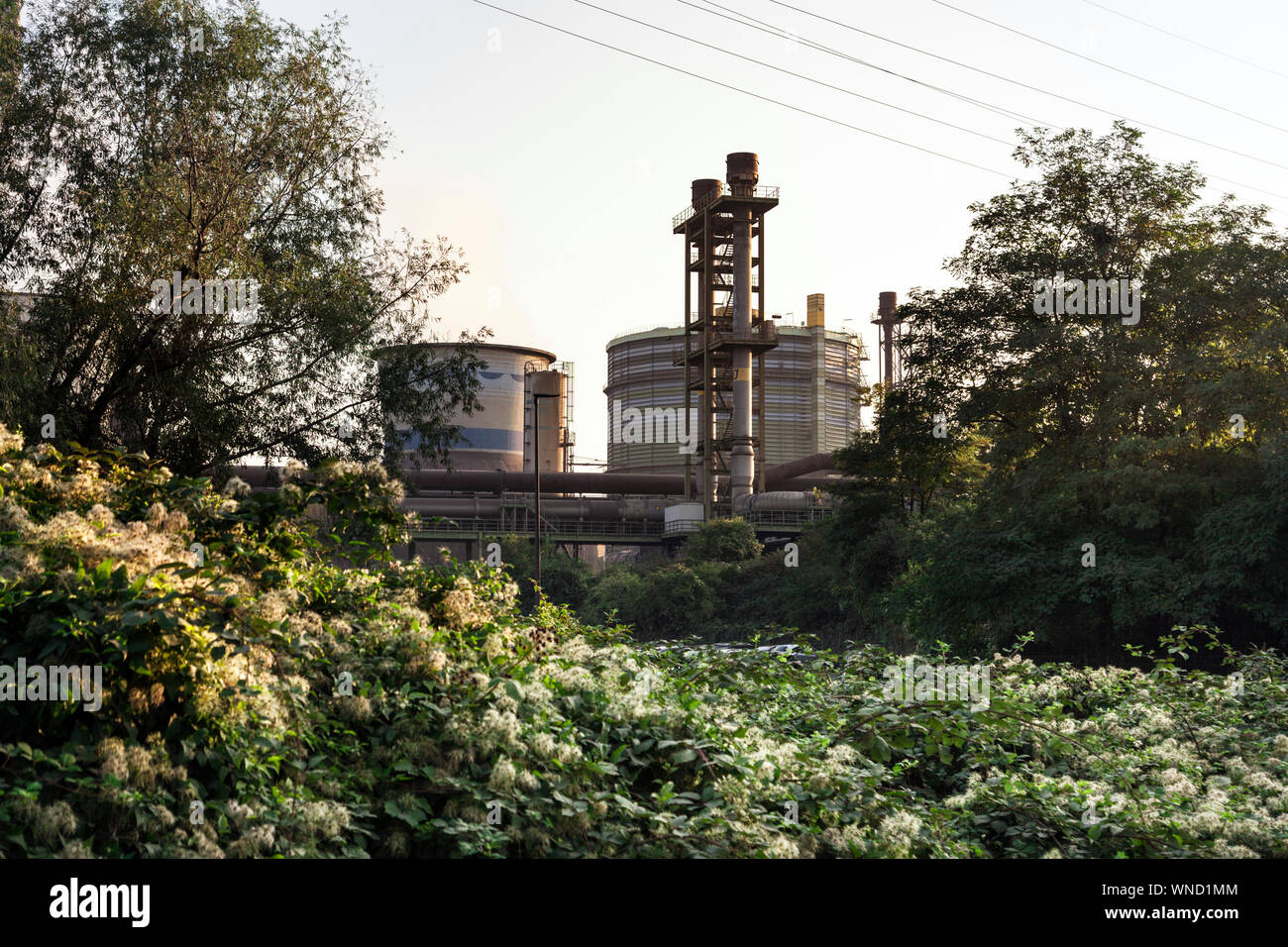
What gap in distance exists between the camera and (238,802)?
5.26 m

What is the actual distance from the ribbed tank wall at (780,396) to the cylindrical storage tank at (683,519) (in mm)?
12268

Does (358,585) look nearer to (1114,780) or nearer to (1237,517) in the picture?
(1114,780)

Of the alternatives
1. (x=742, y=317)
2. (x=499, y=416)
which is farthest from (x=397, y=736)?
(x=499, y=416)

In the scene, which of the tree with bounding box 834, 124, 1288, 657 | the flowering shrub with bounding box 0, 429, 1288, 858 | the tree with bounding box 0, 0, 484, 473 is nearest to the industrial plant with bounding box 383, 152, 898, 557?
the tree with bounding box 834, 124, 1288, 657

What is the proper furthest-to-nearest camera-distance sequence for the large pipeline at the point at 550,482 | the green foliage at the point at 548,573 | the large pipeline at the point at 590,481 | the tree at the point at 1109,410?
the large pipeline at the point at 590,481 < the large pipeline at the point at 550,482 < the green foliage at the point at 548,573 < the tree at the point at 1109,410

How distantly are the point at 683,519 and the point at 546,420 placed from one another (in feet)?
46.6

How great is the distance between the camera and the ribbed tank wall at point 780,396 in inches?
3046

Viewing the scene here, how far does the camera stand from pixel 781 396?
77.7 m

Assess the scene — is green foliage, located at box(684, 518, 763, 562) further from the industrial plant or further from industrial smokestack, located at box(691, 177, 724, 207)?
industrial smokestack, located at box(691, 177, 724, 207)

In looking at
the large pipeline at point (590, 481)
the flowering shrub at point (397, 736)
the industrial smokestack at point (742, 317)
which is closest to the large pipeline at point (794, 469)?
the large pipeline at point (590, 481)

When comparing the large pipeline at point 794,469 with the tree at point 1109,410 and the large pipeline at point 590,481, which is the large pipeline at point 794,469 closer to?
the large pipeline at point 590,481

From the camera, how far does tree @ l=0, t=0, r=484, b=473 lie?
19781 millimetres

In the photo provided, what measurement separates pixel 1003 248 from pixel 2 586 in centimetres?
3323

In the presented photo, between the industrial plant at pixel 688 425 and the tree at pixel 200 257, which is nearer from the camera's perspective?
the tree at pixel 200 257
